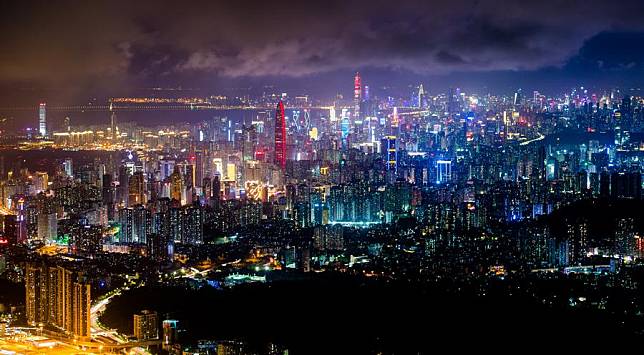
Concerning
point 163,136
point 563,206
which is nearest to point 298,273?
point 563,206

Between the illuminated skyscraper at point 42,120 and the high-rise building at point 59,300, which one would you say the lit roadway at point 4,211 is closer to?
the illuminated skyscraper at point 42,120

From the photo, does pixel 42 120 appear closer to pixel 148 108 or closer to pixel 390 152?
pixel 148 108

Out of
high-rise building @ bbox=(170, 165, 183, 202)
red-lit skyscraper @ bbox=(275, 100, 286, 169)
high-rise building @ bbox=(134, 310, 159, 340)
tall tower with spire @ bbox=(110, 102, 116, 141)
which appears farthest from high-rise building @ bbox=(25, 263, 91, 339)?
red-lit skyscraper @ bbox=(275, 100, 286, 169)

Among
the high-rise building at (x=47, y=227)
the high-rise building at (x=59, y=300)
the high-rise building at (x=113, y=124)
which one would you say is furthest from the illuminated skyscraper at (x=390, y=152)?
the high-rise building at (x=59, y=300)

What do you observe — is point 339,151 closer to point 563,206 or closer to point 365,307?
point 563,206

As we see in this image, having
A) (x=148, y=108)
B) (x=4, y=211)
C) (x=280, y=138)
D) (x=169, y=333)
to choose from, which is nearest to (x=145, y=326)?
(x=169, y=333)

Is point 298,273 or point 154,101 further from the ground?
point 154,101

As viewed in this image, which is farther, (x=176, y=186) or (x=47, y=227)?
(x=176, y=186)
